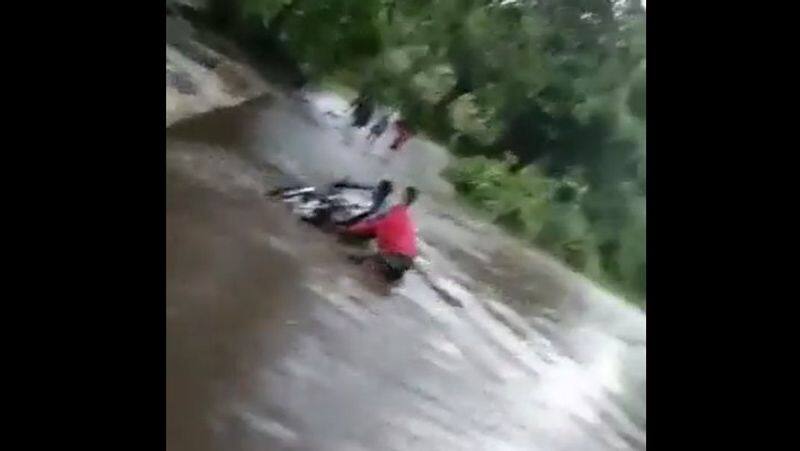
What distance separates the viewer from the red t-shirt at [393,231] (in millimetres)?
1132

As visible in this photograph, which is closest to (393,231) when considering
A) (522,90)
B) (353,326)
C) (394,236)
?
(394,236)

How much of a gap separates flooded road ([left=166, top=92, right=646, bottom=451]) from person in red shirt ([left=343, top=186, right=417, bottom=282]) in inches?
0.6

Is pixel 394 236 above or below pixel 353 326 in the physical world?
above

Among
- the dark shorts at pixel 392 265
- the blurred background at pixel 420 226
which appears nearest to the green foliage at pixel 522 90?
the blurred background at pixel 420 226

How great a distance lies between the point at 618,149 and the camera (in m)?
1.24

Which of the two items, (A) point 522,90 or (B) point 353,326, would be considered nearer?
(B) point 353,326

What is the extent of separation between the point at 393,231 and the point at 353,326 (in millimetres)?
118

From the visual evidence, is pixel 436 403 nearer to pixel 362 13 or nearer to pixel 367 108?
pixel 367 108

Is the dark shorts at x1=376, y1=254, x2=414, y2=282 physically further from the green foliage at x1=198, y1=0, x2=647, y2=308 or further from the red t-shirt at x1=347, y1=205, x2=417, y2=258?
the green foliage at x1=198, y1=0, x2=647, y2=308

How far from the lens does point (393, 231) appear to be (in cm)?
114

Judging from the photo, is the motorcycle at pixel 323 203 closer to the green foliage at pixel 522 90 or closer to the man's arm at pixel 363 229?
the man's arm at pixel 363 229

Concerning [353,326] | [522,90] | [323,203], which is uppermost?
[522,90]

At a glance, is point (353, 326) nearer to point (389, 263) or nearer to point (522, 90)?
point (389, 263)
